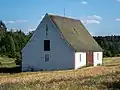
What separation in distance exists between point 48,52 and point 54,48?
1.17 m

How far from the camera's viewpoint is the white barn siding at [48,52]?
5484 cm

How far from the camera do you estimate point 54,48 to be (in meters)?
55.8

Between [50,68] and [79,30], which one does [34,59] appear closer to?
[50,68]

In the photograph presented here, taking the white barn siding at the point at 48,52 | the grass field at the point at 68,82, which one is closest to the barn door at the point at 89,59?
the white barn siding at the point at 48,52

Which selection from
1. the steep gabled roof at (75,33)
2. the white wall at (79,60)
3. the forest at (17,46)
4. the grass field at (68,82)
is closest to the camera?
the grass field at (68,82)

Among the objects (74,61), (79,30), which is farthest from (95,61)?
(74,61)

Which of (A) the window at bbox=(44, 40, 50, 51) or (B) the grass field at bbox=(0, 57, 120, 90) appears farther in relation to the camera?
(A) the window at bbox=(44, 40, 50, 51)

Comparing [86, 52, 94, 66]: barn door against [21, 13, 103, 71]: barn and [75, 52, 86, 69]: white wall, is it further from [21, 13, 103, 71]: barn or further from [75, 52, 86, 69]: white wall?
[75, 52, 86, 69]: white wall

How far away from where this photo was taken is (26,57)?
57.5 m

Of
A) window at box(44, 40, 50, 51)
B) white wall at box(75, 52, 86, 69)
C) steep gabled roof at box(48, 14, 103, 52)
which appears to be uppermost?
steep gabled roof at box(48, 14, 103, 52)

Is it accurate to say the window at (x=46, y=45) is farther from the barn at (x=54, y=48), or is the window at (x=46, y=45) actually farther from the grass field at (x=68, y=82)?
the grass field at (x=68, y=82)

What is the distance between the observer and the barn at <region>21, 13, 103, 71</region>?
54.8 metres

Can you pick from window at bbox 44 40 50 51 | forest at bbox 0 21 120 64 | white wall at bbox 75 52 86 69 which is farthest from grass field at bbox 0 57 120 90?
forest at bbox 0 21 120 64

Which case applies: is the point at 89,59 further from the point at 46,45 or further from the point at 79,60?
the point at 46,45
